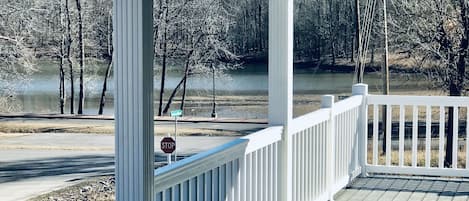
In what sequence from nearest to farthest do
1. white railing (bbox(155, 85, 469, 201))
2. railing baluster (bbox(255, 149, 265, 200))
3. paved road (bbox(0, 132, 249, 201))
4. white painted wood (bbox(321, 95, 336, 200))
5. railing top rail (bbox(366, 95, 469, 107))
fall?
1. white railing (bbox(155, 85, 469, 201))
2. railing baluster (bbox(255, 149, 265, 200))
3. white painted wood (bbox(321, 95, 336, 200))
4. railing top rail (bbox(366, 95, 469, 107))
5. paved road (bbox(0, 132, 249, 201))

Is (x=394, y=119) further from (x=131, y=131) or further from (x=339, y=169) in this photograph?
(x=131, y=131)

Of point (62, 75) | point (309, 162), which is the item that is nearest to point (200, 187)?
point (309, 162)

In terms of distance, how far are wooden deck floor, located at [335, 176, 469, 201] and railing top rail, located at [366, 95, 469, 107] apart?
27.9 inches

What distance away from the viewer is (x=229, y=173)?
347 centimetres

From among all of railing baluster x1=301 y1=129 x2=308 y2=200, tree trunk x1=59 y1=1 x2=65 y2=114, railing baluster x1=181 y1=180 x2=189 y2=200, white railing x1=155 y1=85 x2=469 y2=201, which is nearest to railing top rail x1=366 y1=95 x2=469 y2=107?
white railing x1=155 y1=85 x2=469 y2=201

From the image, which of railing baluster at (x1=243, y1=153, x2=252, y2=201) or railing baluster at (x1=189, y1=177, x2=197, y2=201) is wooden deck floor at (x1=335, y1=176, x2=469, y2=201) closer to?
railing baluster at (x1=243, y1=153, x2=252, y2=201)

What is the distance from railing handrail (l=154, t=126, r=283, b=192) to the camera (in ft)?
9.05

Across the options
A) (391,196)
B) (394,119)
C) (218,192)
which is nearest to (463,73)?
(394,119)

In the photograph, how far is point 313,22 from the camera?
10.3 metres

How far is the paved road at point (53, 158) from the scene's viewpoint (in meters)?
6.73

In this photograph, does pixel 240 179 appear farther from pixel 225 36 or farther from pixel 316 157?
pixel 225 36

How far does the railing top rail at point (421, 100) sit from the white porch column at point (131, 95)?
4.08m

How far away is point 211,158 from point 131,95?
911 mm

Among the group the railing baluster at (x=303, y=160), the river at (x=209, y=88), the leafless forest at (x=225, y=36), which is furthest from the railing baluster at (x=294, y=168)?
the river at (x=209, y=88)
